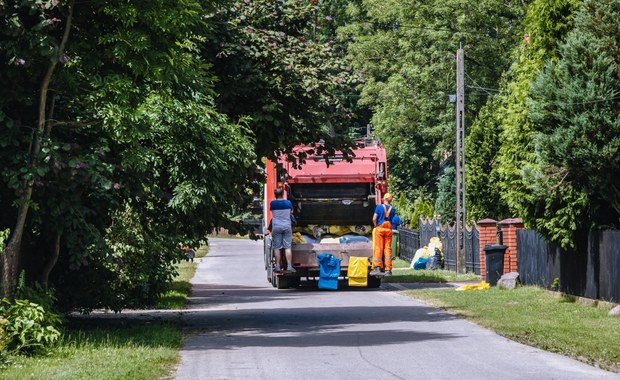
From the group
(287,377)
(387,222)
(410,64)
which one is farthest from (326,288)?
(410,64)

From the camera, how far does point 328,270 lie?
96.5ft

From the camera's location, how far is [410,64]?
60500 millimetres

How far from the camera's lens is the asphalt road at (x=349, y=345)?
12812 millimetres

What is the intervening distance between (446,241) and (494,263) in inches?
472

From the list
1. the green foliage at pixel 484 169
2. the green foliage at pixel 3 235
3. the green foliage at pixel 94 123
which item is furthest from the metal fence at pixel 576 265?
the green foliage at pixel 484 169

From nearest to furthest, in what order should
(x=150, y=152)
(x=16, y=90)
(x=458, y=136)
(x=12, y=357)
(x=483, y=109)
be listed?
(x=12, y=357) → (x=16, y=90) → (x=150, y=152) → (x=458, y=136) → (x=483, y=109)

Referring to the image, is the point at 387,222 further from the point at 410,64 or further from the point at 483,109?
the point at 410,64

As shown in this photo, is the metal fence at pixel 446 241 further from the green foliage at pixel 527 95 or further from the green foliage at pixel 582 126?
the green foliage at pixel 582 126

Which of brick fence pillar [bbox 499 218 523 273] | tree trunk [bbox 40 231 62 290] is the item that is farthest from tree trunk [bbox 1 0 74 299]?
brick fence pillar [bbox 499 218 523 273]

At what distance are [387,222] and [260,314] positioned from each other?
7320mm

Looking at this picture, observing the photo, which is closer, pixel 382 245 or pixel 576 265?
pixel 576 265

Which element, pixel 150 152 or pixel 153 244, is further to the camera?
pixel 153 244

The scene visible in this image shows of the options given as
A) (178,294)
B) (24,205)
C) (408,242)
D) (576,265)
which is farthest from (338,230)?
(408,242)

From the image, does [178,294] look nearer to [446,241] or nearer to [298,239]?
[298,239]
